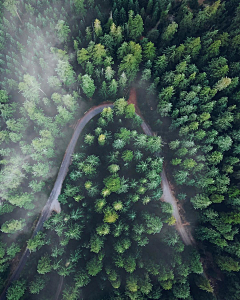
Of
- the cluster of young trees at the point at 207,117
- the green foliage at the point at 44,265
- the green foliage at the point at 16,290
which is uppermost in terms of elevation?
the cluster of young trees at the point at 207,117

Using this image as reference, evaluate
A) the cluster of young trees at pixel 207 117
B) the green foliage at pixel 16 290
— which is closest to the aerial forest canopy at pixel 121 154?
the green foliage at pixel 16 290

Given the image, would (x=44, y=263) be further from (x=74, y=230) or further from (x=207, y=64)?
(x=207, y=64)

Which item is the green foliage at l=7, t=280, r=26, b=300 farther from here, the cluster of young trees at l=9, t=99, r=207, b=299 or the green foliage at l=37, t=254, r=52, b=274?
the green foliage at l=37, t=254, r=52, b=274

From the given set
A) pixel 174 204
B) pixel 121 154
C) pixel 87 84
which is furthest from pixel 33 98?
pixel 174 204

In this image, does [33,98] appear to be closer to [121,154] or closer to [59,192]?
[59,192]

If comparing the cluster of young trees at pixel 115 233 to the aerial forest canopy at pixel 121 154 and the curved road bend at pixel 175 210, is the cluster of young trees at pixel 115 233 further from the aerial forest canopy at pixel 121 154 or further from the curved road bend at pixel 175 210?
the curved road bend at pixel 175 210

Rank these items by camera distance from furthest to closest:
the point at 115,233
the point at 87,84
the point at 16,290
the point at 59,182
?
the point at 59,182
the point at 87,84
the point at 115,233
the point at 16,290

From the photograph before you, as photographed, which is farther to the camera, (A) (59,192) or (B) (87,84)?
(A) (59,192)
